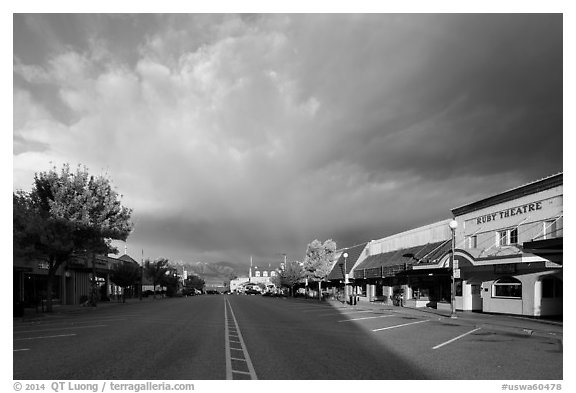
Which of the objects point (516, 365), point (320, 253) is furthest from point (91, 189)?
point (320, 253)

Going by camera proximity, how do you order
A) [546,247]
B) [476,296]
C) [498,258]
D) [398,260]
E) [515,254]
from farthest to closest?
[398,260] → [476,296] → [498,258] → [515,254] → [546,247]

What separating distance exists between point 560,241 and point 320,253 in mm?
53911

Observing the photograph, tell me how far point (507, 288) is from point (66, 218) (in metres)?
28.5

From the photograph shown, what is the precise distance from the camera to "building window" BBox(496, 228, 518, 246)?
31.2 meters

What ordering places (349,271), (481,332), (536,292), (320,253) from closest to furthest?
(481,332)
(536,292)
(349,271)
(320,253)

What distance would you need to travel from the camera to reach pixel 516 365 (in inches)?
503

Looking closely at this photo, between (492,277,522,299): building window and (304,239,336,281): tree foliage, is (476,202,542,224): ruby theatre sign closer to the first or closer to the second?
(492,277,522,299): building window

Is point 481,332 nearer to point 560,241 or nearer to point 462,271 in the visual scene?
point 560,241

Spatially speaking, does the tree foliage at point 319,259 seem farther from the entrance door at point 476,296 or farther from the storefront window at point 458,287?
the entrance door at point 476,296

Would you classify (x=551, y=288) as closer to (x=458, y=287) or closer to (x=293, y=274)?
(x=458, y=287)

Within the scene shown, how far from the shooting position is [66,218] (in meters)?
35.5
